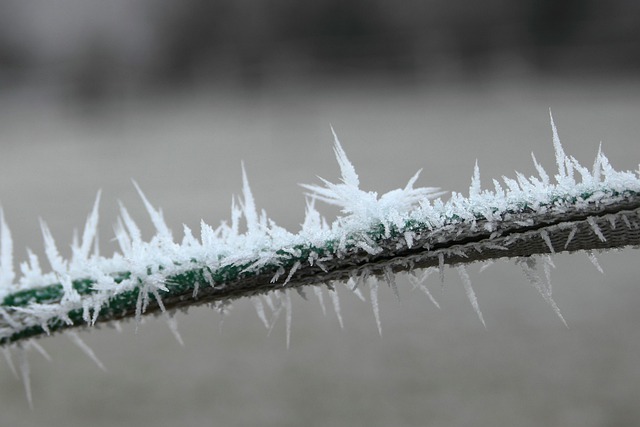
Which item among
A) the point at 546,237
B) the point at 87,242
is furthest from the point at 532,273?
the point at 87,242

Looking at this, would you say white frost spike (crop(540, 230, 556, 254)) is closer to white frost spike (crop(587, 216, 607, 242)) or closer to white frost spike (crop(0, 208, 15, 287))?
white frost spike (crop(587, 216, 607, 242))

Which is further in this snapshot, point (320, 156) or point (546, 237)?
point (320, 156)

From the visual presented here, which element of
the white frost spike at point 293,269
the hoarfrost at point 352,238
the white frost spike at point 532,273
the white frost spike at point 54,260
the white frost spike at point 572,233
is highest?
the white frost spike at point 54,260

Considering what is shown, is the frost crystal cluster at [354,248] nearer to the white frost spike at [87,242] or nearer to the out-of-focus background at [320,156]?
the white frost spike at [87,242]

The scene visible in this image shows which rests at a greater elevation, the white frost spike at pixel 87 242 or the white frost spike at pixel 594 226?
the white frost spike at pixel 87 242

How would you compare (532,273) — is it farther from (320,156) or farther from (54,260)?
(320,156)

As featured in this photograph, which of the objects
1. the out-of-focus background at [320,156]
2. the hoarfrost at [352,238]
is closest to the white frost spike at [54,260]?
the hoarfrost at [352,238]

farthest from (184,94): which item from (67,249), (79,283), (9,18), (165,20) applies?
(79,283)

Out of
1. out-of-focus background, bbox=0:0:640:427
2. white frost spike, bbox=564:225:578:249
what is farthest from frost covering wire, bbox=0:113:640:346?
out-of-focus background, bbox=0:0:640:427
